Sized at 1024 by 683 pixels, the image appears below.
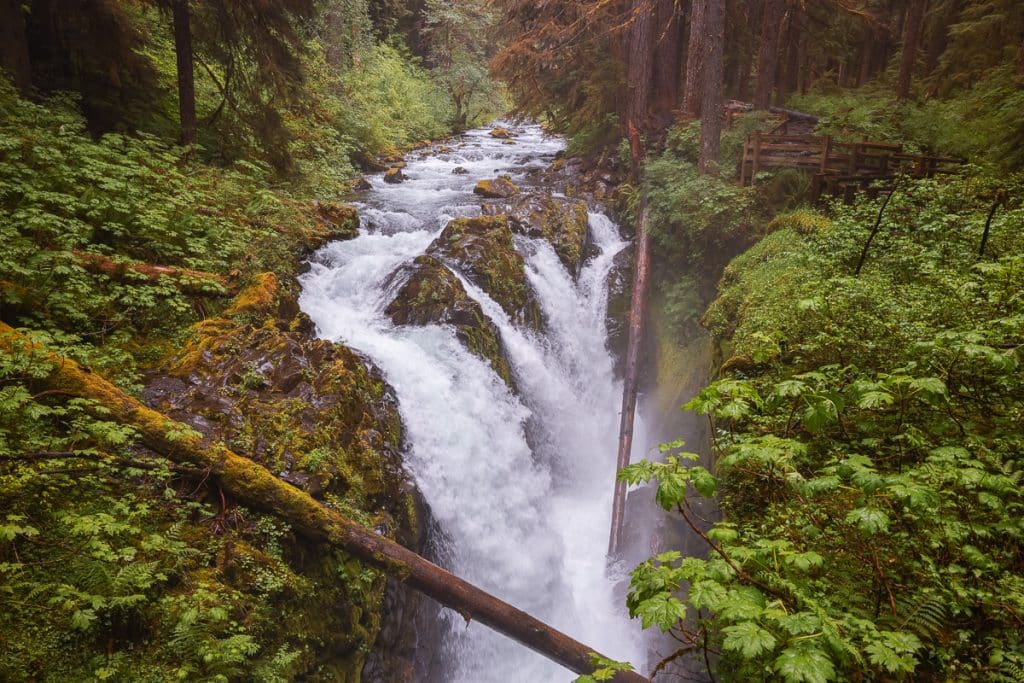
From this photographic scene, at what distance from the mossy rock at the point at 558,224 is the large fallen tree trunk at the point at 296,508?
8919 mm

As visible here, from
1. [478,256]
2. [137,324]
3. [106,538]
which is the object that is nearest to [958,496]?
[106,538]

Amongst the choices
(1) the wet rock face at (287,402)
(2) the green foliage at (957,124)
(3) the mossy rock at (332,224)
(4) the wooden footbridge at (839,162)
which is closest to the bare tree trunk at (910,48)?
(2) the green foliage at (957,124)

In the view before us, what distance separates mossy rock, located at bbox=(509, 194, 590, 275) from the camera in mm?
12953

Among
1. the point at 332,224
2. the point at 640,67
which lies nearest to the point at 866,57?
the point at 640,67

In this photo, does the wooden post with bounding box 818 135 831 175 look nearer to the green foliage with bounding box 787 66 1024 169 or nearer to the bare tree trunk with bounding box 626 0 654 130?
the green foliage with bounding box 787 66 1024 169

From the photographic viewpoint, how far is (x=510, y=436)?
916cm

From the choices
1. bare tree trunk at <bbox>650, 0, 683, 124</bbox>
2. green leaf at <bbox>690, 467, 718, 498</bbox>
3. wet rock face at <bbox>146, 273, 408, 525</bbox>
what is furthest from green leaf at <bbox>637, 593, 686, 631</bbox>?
bare tree trunk at <bbox>650, 0, 683, 124</bbox>

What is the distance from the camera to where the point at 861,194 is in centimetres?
830

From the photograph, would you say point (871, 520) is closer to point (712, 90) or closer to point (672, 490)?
point (672, 490)

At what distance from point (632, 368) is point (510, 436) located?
3.04 m

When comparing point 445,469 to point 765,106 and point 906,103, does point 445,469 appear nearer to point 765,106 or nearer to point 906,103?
point 765,106

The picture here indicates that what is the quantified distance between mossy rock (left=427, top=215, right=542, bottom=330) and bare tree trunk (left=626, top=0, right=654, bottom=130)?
729 cm

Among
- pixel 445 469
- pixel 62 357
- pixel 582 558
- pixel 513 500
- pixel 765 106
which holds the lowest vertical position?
Result: pixel 582 558

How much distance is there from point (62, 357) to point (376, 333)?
15.2 ft
